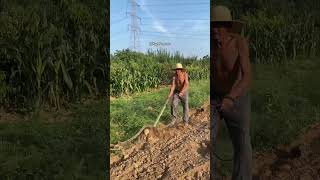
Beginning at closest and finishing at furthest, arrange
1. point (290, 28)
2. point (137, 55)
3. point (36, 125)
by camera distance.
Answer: point (137, 55), point (36, 125), point (290, 28)

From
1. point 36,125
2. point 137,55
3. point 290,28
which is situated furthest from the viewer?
point 290,28

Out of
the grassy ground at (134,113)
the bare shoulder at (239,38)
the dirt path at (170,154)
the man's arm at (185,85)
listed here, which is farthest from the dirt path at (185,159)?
the bare shoulder at (239,38)

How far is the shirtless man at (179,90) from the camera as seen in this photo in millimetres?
5695

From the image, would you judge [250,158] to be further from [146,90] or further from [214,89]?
[146,90]

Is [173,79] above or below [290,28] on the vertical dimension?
below

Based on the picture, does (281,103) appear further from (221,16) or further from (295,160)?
(221,16)

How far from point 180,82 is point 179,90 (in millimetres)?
80

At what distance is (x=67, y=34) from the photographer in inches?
249

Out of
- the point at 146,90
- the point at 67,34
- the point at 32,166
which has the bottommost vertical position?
the point at 32,166

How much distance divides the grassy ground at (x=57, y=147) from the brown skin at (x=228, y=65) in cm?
130

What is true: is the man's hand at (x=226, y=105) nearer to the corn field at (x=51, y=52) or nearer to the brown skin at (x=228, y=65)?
the brown skin at (x=228, y=65)

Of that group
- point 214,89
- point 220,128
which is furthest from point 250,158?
point 214,89

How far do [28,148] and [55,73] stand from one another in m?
0.86

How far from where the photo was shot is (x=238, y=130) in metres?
5.74
